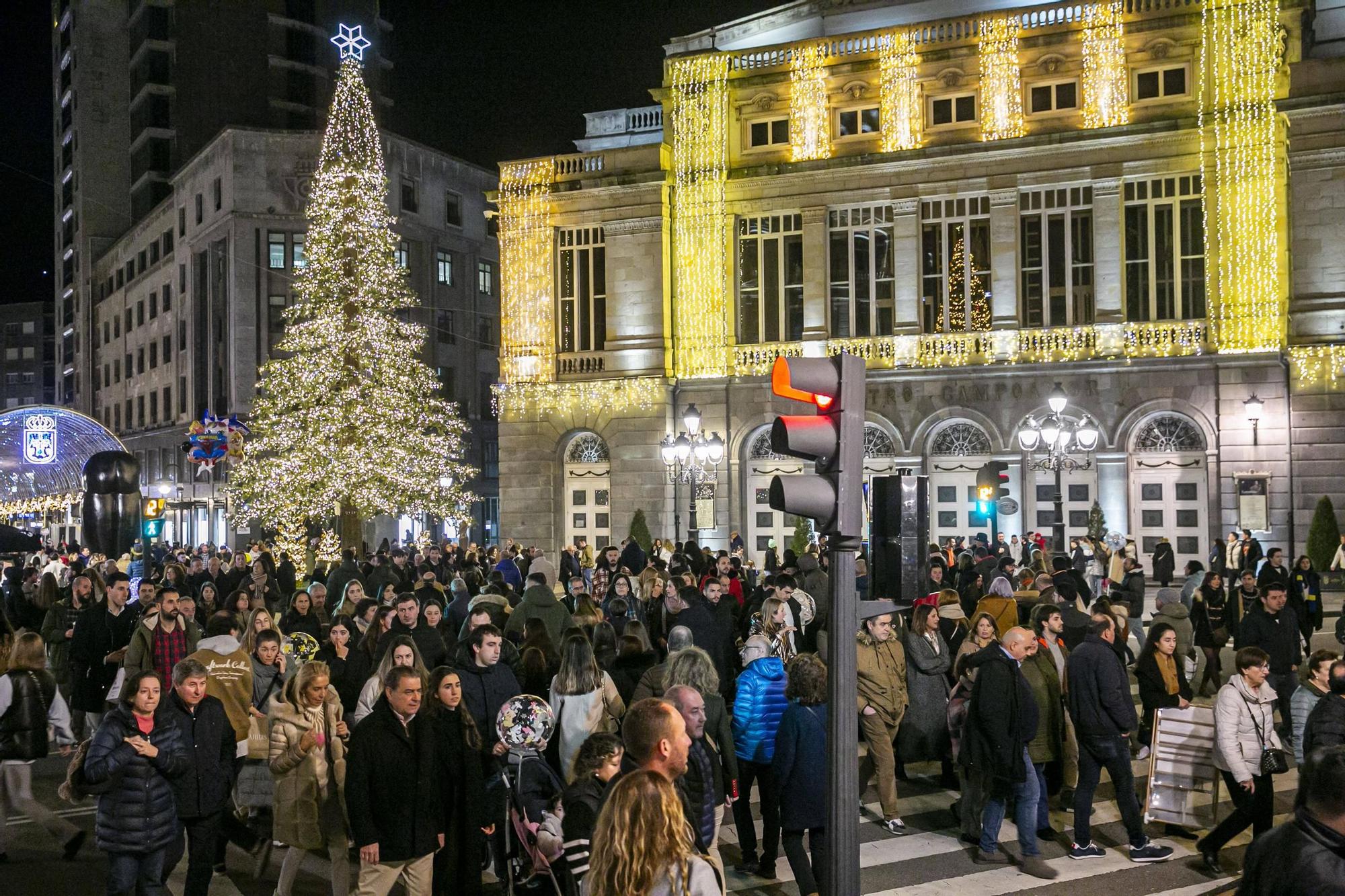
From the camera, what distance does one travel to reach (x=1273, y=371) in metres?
29.6

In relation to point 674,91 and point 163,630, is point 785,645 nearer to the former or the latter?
point 163,630

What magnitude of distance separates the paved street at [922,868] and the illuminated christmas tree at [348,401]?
22.0 metres

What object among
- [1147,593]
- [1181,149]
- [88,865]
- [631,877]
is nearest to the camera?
[631,877]

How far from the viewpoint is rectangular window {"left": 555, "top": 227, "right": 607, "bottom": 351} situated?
36500 millimetres

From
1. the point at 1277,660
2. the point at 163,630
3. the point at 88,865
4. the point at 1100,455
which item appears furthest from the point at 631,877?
the point at 1100,455

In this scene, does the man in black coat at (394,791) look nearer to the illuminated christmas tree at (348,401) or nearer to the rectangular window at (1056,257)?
the illuminated christmas tree at (348,401)

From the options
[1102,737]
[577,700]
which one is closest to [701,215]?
[1102,737]

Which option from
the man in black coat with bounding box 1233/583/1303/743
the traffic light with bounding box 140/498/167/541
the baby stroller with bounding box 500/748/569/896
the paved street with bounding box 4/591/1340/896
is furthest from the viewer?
the traffic light with bounding box 140/498/167/541

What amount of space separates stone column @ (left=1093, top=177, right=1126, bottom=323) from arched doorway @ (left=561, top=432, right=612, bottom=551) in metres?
13.8

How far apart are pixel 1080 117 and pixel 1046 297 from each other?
15.1ft

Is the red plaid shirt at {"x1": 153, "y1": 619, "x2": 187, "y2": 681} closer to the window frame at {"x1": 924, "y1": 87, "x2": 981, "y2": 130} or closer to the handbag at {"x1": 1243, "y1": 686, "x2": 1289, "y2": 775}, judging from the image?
the handbag at {"x1": 1243, "y1": 686, "x2": 1289, "y2": 775}

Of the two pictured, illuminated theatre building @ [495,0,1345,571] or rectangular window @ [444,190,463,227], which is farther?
rectangular window @ [444,190,463,227]

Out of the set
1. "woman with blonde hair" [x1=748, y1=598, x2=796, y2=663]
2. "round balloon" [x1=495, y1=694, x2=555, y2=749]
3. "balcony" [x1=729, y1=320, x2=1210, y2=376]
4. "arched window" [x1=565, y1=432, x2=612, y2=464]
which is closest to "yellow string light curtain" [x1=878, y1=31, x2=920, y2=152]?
"balcony" [x1=729, y1=320, x2=1210, y2=376]

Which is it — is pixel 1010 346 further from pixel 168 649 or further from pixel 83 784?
pixel 83 784
